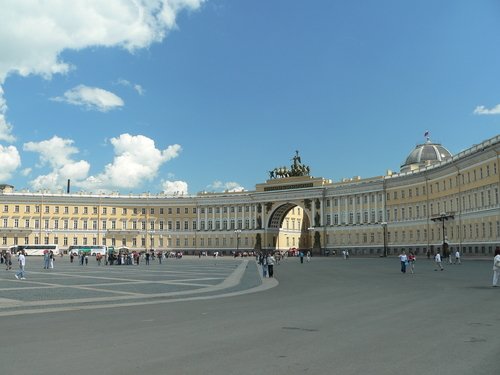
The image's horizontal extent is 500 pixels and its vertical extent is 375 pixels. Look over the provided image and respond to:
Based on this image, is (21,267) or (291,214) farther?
(291,214)

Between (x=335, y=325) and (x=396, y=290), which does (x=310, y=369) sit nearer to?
(x=335, y=325)

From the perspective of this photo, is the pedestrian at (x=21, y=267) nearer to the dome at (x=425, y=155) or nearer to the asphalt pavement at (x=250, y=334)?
the asphalt pavement at (x=250, y=334)

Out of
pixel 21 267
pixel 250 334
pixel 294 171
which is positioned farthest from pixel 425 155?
pixel 250 334

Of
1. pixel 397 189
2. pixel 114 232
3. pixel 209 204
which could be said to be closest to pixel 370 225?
pixel 397 189

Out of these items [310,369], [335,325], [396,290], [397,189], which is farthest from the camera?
[397,189]

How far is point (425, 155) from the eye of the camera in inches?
4284

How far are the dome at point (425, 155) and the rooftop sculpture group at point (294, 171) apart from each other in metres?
23.8

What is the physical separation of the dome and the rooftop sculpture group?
2378 cm

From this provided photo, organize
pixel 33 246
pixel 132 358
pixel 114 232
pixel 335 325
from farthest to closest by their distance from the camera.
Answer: pixel 114 232 → pixel 33 246 → pixel 335 325 → pixel 132 358

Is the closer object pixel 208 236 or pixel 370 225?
pixel 370 225

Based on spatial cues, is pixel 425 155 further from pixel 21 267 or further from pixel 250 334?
pixel 250 334

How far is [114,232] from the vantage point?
449 feet

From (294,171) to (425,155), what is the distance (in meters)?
30.8

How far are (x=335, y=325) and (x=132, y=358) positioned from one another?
6117 mm
